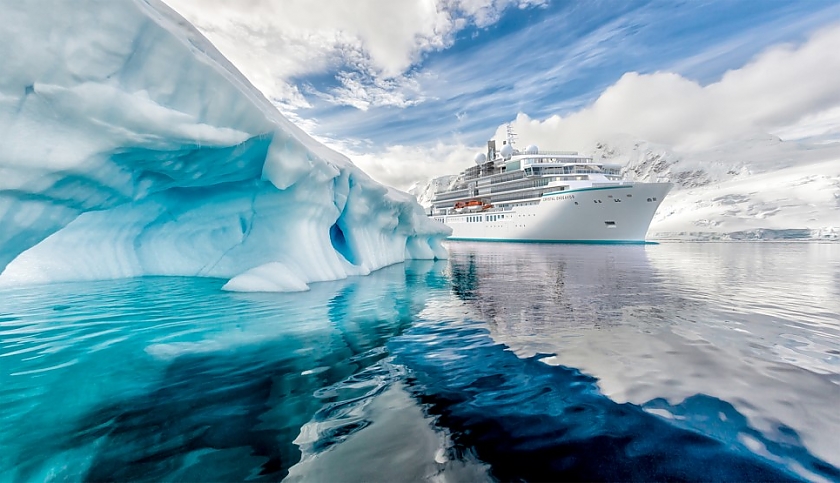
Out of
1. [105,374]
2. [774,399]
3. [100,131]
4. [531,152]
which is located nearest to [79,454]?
[105,374]

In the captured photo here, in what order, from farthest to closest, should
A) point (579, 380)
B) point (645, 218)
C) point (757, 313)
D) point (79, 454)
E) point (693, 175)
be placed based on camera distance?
point (693, 175), point (645, 218), point (757, 313), point (579, 380), point (79, 454)

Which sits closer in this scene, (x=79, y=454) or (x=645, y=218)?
(x=79, y=454)

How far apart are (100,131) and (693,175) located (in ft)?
445

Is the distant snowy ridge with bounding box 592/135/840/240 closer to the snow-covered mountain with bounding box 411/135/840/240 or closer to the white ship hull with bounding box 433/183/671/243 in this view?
the snow-covered mountain with bounding box 411/135/840/240

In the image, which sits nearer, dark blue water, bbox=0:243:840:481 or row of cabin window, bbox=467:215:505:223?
dark blue water, bbox=0:243:840:481

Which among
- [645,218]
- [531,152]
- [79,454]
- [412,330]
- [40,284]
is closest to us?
[79,454]

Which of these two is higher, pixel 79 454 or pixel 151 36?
pixel 151 36

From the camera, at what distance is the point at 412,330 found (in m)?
5.31

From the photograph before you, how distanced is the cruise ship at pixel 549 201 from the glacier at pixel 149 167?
25.1 metres

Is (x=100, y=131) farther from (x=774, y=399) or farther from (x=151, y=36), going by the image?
(x=774, y=399)

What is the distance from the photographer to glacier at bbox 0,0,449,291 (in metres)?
4.24

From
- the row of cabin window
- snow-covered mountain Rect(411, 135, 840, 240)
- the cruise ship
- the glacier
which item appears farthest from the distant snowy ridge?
the glacier

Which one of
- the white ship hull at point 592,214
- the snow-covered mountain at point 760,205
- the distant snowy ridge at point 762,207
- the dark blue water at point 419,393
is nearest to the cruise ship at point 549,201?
the white ship hull at point 592,214

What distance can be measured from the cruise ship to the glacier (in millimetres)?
25111
